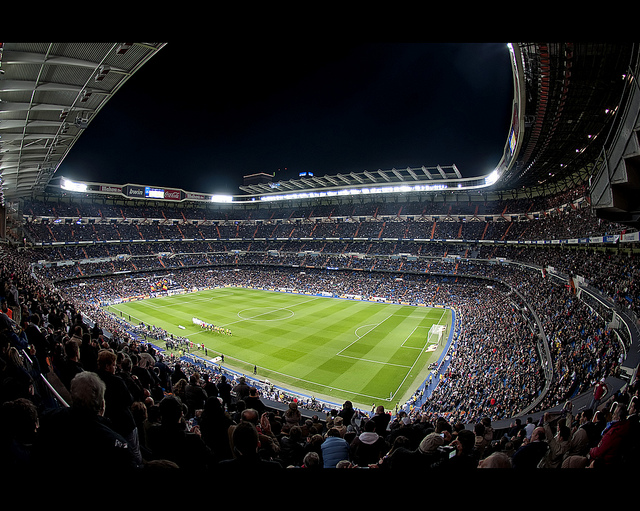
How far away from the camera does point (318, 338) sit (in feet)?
99.6

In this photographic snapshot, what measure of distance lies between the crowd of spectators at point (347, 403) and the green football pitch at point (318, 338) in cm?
247

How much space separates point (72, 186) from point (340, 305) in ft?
174

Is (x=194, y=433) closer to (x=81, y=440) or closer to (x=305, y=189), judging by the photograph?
(x=81, y=440)

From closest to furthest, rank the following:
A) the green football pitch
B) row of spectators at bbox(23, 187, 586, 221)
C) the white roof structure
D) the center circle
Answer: the white roof structure → the green football pitch → the center circle → row of spectators at bbox(23, 187, 586, 221)

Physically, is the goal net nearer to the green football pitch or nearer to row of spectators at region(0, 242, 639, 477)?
the green football pitch

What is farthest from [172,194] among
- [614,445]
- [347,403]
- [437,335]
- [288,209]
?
[614,445]

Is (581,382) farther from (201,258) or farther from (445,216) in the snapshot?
(201,258)

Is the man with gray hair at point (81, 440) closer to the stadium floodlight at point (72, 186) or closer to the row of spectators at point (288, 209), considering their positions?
the row of spectators at point (288, 209)

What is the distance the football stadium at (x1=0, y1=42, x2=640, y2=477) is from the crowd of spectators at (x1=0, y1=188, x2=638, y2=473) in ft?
0.13

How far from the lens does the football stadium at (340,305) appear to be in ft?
12.1

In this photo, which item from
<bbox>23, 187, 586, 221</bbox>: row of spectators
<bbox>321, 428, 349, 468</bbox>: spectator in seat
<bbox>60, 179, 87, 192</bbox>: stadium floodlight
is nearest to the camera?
<bbox>321, 428, 349, 468</bbox>: spectator in seat

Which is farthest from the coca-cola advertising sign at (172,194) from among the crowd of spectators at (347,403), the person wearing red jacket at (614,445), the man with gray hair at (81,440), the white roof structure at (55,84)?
the person wearing red jacket at (614,445)

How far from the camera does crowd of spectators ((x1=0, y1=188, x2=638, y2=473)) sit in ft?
7.94

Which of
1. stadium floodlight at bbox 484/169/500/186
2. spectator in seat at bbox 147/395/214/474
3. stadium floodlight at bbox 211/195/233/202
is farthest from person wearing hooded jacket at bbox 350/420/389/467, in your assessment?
stadium floodlight at bbox 211/195/233/202
